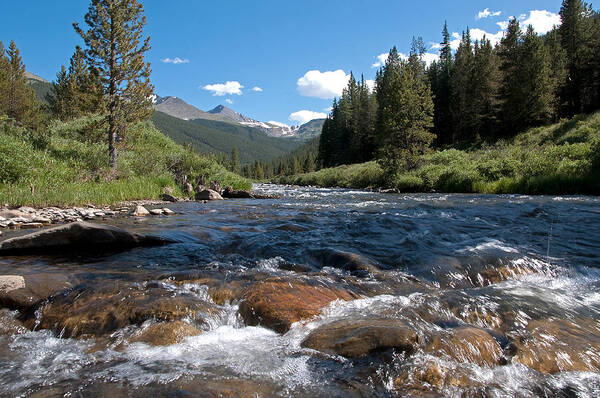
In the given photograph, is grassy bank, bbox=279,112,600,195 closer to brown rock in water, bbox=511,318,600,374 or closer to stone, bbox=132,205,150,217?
brown rock in water, bbox=511,318,600,374

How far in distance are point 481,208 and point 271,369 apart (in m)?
12.1

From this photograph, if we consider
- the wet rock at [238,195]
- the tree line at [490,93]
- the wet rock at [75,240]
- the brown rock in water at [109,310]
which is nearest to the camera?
the brown rock in water at [109,310]

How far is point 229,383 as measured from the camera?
2.41 m

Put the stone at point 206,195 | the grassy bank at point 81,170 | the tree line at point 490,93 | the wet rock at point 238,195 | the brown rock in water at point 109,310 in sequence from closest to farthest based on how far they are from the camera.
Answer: the brown rock in water at point 109,310, the grassy bank at point 81,170, the stone at point 206,195, the wet rock at point 238,195, the tree line at point 490,93

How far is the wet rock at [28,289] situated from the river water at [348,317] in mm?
246

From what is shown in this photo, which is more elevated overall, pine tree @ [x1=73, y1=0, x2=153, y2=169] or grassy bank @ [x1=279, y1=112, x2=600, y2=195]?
pine tree @ [x1=73, y1=0, x2=153, y2=169]

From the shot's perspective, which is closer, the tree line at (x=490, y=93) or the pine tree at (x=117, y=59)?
the pine tree at (x=117, y=59)

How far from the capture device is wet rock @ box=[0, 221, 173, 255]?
19.5 feet

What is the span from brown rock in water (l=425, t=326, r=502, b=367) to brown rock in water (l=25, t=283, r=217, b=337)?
242cm

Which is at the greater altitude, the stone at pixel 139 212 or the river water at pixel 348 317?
the stone at pixel 139 212

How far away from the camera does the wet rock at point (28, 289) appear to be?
3723 mm

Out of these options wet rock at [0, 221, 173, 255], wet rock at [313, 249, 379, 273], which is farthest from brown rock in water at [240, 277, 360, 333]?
wet rock at [0, 221, 173, 255]

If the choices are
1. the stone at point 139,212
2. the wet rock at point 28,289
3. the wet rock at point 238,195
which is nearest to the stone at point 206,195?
the wet rock at point 238,195

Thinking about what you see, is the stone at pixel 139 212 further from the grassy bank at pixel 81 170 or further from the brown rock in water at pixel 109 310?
the brown rock in water at pixel 109 310
